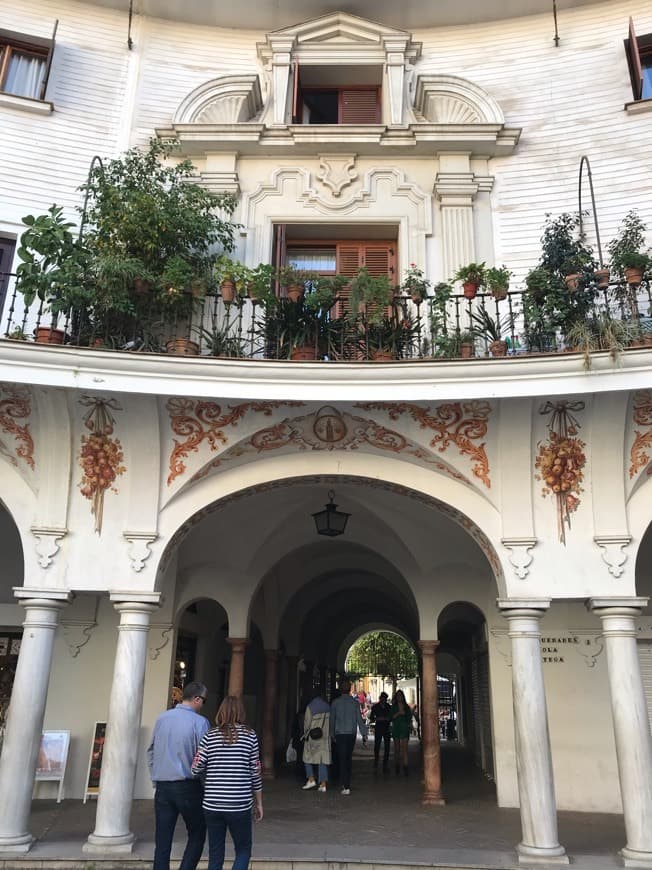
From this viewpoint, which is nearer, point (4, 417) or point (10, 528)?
point (4, 417)

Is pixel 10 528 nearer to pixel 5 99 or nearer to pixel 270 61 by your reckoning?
pixel 5 99

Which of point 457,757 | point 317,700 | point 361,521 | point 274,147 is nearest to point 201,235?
point 274,147

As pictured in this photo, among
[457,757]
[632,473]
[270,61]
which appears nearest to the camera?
[632,473]

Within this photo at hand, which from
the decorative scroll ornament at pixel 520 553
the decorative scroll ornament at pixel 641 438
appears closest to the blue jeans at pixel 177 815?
the decorative scroll ornament at pixel 520 553

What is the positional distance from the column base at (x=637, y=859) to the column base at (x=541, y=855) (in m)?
0.50

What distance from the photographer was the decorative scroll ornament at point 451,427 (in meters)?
7.49

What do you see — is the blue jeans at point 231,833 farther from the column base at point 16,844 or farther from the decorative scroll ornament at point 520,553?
the decorative scroll ornament at point 520,553

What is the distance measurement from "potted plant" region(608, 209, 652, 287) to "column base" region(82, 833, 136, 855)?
23.3ft

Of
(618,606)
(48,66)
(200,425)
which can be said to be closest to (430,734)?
(618,606)

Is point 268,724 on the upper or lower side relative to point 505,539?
lower

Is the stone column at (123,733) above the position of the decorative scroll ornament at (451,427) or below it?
below

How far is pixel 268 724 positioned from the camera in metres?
11.6

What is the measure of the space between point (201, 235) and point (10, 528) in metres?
4.99

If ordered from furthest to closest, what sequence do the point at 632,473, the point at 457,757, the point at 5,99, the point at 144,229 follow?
the point at 457,757
the point at 5,99
the point at 144,229
the point at 632,473
